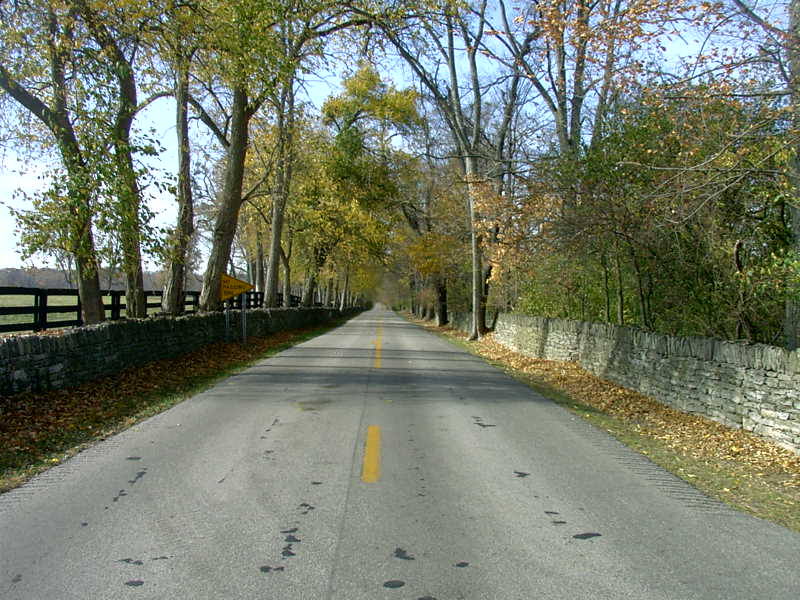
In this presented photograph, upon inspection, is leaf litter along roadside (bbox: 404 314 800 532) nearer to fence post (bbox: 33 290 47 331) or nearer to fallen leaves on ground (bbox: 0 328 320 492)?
fallen leaves on ground (bbox: 0 328 320 492)

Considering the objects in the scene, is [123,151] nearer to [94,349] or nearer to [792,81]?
[94,349]

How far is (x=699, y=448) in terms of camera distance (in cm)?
850

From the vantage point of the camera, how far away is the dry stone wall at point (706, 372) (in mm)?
8352

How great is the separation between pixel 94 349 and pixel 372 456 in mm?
7017

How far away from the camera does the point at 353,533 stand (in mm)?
4672

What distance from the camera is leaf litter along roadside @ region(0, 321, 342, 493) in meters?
6.99

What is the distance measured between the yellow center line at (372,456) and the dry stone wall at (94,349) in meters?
5.25

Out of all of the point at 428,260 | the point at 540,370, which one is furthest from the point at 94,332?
the point at 428,260

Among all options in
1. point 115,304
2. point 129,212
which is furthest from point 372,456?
point 115,304

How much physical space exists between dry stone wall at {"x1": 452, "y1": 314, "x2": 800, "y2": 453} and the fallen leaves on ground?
8625mm

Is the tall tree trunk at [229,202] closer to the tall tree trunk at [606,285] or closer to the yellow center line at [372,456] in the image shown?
the tall tree trunk at [606,285]

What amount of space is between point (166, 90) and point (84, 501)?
1302 centimetres

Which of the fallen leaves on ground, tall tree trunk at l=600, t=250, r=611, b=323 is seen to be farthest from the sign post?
tall tree trunk at l=600, t=250, r=611, b=323

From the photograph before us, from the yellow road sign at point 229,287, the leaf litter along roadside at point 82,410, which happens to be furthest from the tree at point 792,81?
the yellow road sign at point 229,287
